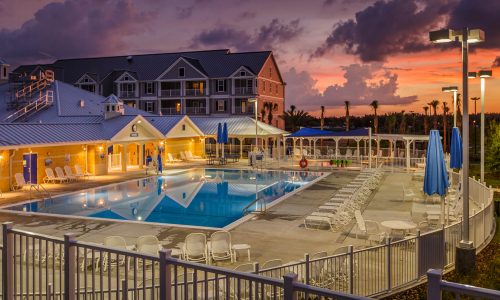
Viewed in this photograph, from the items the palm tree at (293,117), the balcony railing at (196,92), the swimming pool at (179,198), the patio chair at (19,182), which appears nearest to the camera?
the swimming pool at (179,198)

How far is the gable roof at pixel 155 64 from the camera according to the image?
6106 cm

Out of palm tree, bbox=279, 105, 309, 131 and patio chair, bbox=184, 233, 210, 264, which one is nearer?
patio chair, bbox=184, 233, 210, 264

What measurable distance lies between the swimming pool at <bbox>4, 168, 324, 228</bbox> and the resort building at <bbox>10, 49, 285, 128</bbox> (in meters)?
26.6

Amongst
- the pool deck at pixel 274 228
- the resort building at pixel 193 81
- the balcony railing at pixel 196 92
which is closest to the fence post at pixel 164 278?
the pool deck at pixel 274 228

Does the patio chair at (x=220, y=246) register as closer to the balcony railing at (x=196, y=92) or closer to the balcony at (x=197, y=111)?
the balcony at (x=197, y=111)

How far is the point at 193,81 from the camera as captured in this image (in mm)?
62094

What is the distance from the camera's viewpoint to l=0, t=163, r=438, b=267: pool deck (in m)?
13.6

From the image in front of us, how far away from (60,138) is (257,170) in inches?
586

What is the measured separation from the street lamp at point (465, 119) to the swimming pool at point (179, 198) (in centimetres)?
910

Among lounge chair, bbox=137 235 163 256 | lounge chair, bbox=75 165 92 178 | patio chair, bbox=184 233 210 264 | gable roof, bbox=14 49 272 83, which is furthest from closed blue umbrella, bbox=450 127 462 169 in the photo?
gable roof, bbox=14 49 272 83

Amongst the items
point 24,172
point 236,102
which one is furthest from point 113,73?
point 24,172

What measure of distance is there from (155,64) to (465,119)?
58.3m

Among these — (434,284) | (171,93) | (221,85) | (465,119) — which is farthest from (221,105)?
(434,284)

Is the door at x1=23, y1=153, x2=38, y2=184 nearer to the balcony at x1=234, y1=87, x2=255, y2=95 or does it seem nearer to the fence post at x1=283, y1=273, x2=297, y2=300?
the fence post at x1=283, y1=273, x2=297, y2=300
